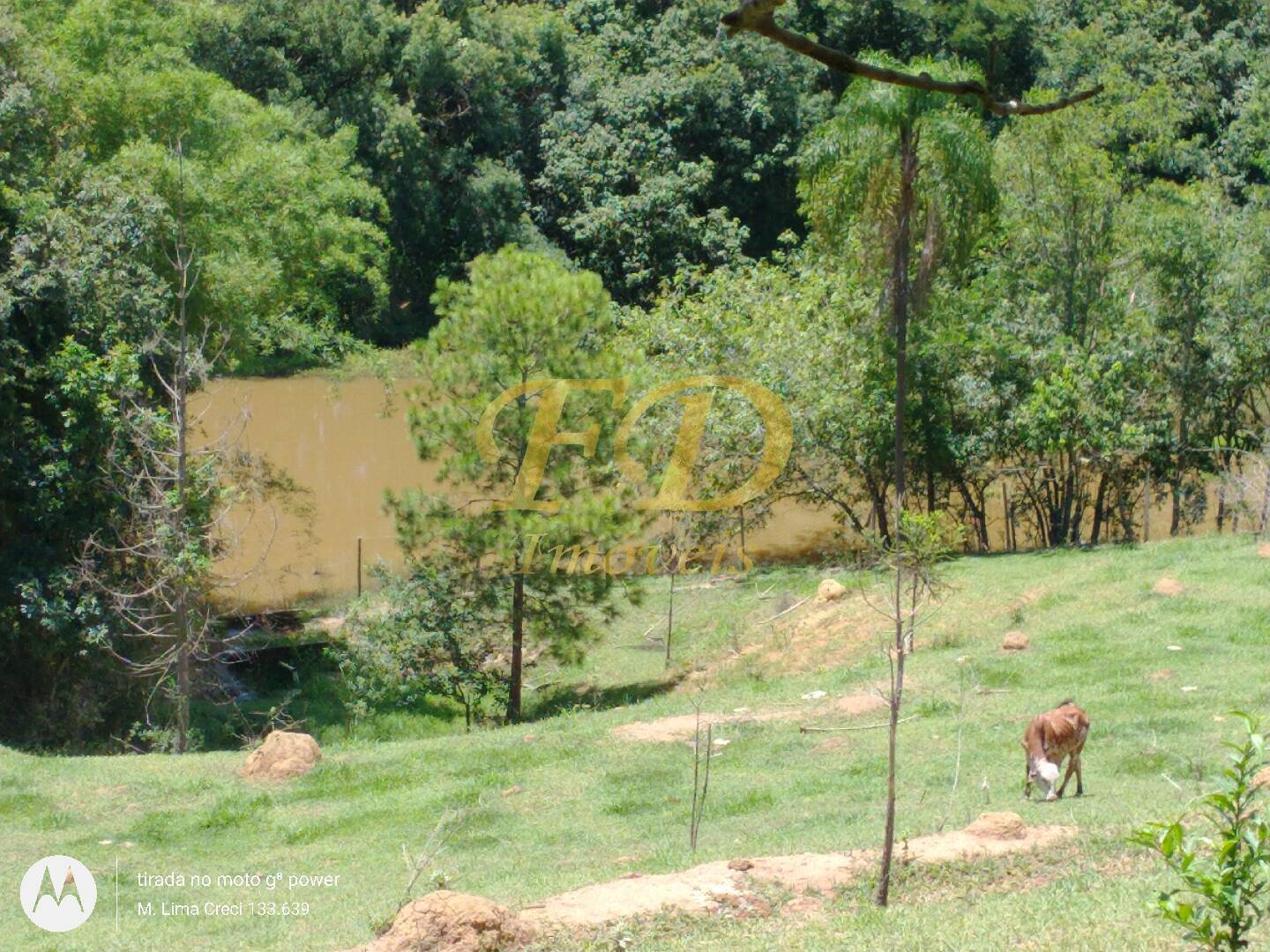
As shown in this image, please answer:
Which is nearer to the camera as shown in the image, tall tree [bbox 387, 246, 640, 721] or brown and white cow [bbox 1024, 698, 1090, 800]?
brown and white cow [bbox 1024, 698, 1090, 800]

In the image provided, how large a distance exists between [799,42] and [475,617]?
16.1m

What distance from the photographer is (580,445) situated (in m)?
18.3

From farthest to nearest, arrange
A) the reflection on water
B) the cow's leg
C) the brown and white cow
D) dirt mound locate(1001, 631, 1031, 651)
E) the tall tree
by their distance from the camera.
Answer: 1. the reflection on water
2. the tall tree
3. dirt mound locate(1001, 631, 1031, 651)
4. the cow's leg
5. the brown and white cow

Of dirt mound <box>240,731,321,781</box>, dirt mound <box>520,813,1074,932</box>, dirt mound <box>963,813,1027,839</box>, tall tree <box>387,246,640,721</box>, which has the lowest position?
dirt mound <box>240,731,321,781</box>

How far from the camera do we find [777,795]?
12148mm

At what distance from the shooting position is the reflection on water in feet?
83.9

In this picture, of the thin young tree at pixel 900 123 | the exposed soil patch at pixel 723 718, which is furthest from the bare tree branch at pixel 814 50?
the exposed soil patch at pixel 723 718

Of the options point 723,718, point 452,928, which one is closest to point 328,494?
point 723,718

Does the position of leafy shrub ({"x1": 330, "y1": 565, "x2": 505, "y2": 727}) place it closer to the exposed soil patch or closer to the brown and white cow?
the exposed soil patch

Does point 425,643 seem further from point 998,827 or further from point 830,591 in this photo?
point 998,827

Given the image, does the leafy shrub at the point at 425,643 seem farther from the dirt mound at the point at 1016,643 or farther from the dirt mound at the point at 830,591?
the dirt mound at the point at 1016,643

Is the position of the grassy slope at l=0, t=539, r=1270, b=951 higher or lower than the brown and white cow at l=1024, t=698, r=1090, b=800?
lower

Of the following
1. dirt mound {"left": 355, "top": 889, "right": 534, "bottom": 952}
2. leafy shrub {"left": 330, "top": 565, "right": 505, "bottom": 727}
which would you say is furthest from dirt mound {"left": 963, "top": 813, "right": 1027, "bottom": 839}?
leafy shrub {"left": 330, "top": 565, "right": 505, "bottom": 727}

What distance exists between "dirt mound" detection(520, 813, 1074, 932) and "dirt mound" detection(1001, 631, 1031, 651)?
6.82 meters
